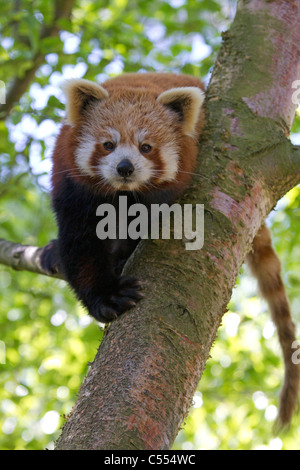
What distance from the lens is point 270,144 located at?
296 cm

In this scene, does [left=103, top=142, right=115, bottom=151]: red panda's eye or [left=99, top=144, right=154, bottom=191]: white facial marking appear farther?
[left=103, top=142, right=115, bottom=151]: red panda's eye

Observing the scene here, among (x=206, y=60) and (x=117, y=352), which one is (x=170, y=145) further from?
(x=206, y=60)

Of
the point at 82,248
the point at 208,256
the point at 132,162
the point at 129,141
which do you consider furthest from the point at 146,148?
the point at 208,256

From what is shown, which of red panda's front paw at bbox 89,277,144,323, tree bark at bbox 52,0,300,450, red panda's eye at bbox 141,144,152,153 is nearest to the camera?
tree bark at bbox 52,0,300,450

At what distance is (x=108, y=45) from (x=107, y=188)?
2.89m

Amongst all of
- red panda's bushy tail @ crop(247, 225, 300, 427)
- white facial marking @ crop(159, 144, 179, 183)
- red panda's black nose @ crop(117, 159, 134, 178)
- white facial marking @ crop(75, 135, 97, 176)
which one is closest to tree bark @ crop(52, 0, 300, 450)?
white facial marking @ crop(159, 144, 179, 183)

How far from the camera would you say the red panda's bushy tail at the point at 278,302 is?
13.9 feet

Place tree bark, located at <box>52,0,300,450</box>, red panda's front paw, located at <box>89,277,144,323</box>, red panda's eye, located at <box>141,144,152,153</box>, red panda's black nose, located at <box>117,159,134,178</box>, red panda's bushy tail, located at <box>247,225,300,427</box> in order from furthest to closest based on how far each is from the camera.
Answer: red panda's bushy tail, located at <box>247,225,300,427</box>
red panda's eye, located at <box>141,144,152,153</box>
red panda's black nose, located at <box>117,159,134,178</box>
red panda's front paw, located at <box>89,277,144,323</box>
tree bark, located at <box>52,0,300,450</box>

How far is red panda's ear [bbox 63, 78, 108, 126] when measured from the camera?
3369 mm

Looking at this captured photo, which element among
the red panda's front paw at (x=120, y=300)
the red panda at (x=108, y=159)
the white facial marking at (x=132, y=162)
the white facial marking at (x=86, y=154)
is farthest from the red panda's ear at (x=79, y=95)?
the red panda's front paw at (x=120, y=300)

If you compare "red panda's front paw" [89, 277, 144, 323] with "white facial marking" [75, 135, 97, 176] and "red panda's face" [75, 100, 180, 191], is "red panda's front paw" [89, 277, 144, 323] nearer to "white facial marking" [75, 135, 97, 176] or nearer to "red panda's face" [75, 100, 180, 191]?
"red panda's face" [75, 100, 180, 191]

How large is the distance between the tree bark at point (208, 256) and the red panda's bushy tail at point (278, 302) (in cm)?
140

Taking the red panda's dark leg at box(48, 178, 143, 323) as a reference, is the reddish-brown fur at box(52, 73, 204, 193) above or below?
above
